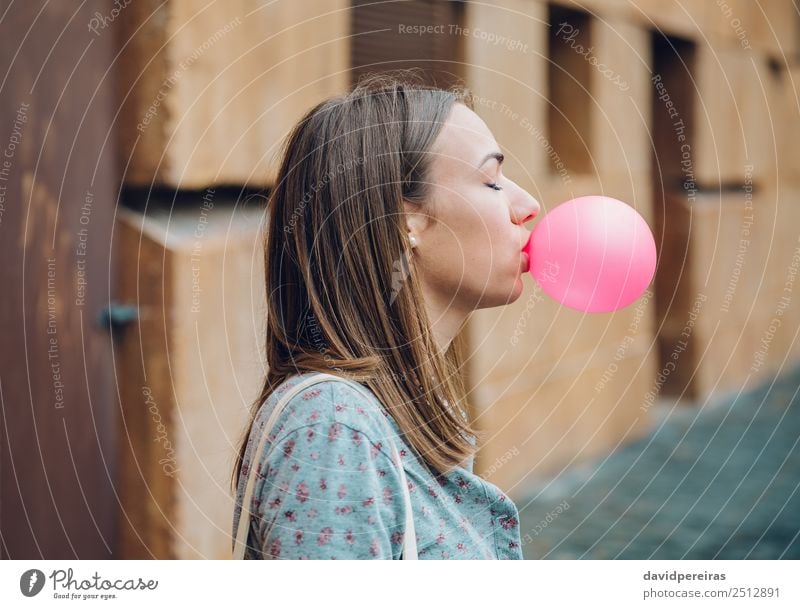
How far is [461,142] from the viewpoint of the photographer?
6.27 feet

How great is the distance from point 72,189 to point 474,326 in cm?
212

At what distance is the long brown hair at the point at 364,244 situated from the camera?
1.85 metres

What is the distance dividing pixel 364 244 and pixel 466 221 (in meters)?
0.20

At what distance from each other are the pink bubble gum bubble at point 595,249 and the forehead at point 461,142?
22 centimetres

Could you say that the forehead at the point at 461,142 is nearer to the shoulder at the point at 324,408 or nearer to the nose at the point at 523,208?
the nose at the point at 523,208

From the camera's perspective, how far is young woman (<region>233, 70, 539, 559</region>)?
1.78 meters

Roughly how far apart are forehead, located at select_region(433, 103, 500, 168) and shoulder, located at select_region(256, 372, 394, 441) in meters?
0.50

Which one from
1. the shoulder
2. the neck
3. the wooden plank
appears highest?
the wooden plank

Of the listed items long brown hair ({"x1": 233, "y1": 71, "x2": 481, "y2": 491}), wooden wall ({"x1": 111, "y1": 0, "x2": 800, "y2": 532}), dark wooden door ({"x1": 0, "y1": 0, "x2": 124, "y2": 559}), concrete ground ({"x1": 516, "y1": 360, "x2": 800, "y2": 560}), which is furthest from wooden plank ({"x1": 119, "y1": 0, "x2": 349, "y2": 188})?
concrete ground ({"x1": 516, "y1": 360, "x2": 800, "y2": 560})

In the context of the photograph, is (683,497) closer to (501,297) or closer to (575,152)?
(575,152)

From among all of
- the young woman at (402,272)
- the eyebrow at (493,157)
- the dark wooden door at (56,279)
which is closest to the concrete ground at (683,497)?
the dark wooden door at (56,279)
